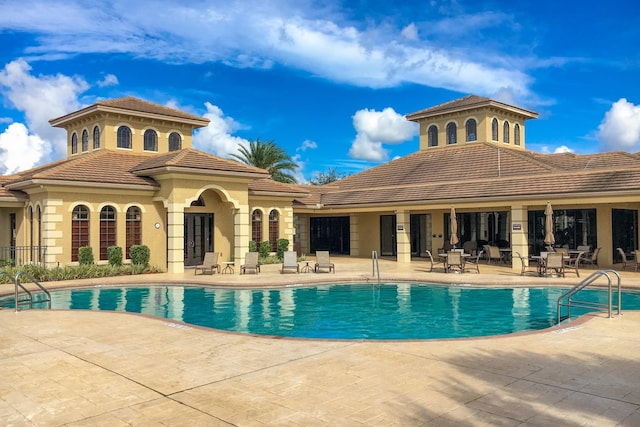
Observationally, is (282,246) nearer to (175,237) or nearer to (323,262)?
(323,262)

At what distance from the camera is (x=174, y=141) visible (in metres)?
28.7

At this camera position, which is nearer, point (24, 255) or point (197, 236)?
point (24, 255)

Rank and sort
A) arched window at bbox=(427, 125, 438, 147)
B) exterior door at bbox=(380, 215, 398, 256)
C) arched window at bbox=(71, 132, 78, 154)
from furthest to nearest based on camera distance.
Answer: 1. arched window at bbox=(427, 125, 438, 147)
2. exterior door at bbox=(380, 215, 398, 256)
3. arched window at bbox=(71, 132, 78, 154)

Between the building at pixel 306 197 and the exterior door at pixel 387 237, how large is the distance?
0.28 feet

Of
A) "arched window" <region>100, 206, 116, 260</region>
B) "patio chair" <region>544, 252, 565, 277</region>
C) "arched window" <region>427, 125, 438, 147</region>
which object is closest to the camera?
"patio chair" <region>544, 252, 565, 277</region>

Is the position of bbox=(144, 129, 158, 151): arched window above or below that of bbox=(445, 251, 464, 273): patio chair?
above

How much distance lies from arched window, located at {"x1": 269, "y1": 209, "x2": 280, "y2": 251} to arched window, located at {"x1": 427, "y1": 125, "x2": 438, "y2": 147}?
11802 mm

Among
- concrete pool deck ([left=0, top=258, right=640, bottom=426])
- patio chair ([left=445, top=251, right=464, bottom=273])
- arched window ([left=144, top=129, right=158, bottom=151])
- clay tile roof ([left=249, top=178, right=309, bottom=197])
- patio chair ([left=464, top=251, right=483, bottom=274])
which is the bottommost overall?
concrete pool deck ([left=0, top=258, right=640, bottom=426])

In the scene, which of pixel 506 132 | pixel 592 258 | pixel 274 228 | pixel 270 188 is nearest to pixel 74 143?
pixel 270 188

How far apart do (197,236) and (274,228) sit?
4517mm

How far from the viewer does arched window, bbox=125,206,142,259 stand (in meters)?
23.0

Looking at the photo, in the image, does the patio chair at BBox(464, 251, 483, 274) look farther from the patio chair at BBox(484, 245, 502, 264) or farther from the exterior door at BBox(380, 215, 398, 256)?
the exterior door at BBox(380, 215, 398, 256)

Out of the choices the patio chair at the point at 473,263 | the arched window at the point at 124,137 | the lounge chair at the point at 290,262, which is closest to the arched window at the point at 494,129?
the patio chair at the point at 473,263

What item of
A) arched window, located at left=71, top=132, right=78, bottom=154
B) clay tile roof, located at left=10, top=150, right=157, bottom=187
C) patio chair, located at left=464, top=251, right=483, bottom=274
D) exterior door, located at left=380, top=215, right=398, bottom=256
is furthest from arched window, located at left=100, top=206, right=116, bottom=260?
exterior door, located at left=380, top=215, right=398, bottom=256
